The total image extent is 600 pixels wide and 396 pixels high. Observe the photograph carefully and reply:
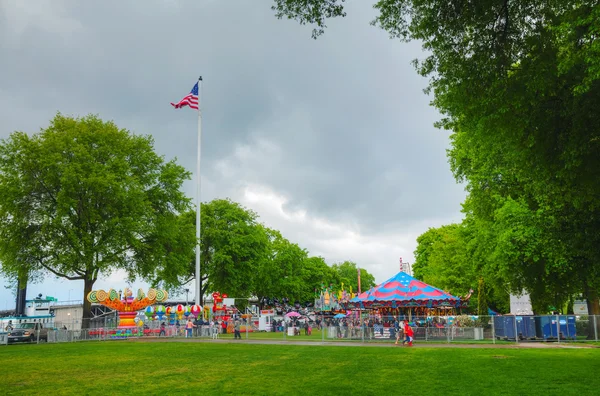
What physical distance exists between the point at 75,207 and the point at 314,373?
2686 centimetres

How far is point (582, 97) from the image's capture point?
1205cm

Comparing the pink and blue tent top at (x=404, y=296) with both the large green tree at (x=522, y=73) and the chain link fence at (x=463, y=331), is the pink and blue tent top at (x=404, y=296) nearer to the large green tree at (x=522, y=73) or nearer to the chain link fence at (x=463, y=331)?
the chain link fence at (x=463, y=331)

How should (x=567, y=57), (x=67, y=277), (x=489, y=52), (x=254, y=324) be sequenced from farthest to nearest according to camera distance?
(x=254, y=324)
(x=67, y=277)
(x=489, y=52)
(x=567, y=57)

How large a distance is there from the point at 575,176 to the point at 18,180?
34729 millimetres

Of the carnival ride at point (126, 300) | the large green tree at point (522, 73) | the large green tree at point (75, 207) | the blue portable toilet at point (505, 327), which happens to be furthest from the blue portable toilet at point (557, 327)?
the carnival ride at point (126, 300)

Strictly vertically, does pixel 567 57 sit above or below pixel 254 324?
above

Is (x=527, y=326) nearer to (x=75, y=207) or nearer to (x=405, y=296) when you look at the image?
(x=405, y=296)

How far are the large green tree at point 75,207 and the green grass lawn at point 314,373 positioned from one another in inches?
573

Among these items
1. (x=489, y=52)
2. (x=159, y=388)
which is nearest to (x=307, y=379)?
(x=159, y=388)

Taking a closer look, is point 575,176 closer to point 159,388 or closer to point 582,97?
point 582,97

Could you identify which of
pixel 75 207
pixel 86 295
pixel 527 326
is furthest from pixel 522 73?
pixel 86 295

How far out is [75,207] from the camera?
3566 centimetres

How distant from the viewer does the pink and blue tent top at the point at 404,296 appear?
1282 inches

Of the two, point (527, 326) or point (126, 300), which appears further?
point (126, 300)
